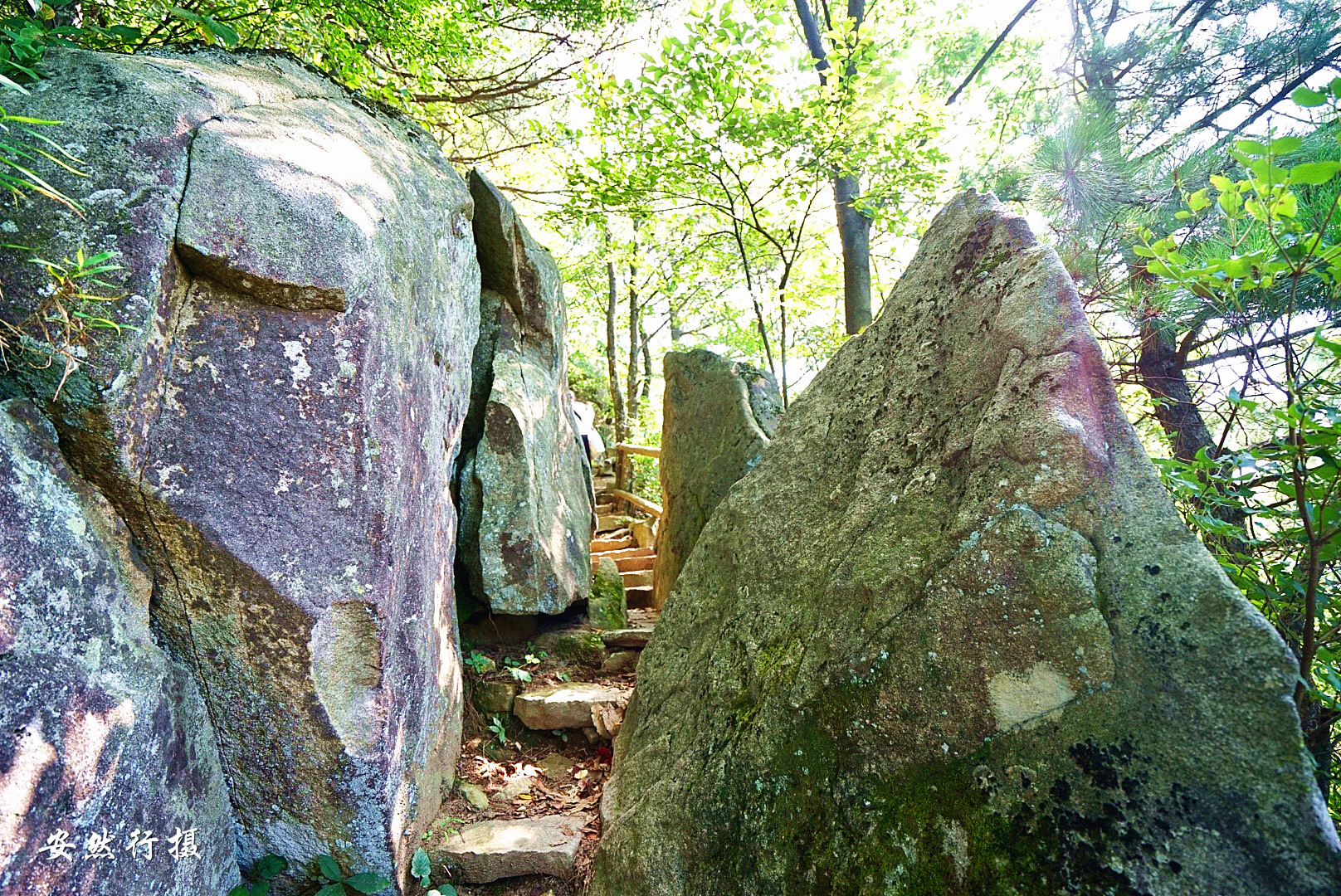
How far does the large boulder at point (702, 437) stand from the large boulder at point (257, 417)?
224 cm

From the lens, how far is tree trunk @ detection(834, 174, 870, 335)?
21.9ft

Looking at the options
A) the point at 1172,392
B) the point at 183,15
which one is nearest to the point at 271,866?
the point at 183,15

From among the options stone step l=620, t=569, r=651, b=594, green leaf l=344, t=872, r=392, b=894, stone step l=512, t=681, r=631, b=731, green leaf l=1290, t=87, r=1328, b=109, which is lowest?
green leaf l=344, t=872, r=392, b=894

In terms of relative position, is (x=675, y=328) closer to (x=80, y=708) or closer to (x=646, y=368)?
(x=646, y=368)

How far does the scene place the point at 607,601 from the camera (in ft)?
15.3

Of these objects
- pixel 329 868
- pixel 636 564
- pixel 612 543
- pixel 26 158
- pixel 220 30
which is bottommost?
pixel 329 868

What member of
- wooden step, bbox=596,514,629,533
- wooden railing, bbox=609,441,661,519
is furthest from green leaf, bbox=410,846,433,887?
wooden step, bbox=596,514,629,533

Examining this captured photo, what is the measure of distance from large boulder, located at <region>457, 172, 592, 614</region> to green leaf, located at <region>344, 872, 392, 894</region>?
5.66 ft

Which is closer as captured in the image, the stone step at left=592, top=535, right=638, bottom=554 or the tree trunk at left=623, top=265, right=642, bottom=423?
the stone step at left=592, top=535, right=638, bottom=554

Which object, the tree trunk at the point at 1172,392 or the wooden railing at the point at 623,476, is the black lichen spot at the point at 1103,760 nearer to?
the tree trunk at the point at 1172,392

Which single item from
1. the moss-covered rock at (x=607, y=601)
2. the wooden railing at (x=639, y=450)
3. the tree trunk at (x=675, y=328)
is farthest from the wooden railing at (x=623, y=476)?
the tree trunk at (x=675, y=328)

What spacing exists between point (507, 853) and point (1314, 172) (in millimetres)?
3428

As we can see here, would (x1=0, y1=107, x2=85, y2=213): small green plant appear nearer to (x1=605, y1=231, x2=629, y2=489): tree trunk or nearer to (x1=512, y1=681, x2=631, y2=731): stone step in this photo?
(x1=512, y1=681, x2=631, y2=731): stone step

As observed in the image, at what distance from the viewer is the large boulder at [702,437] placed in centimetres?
447
